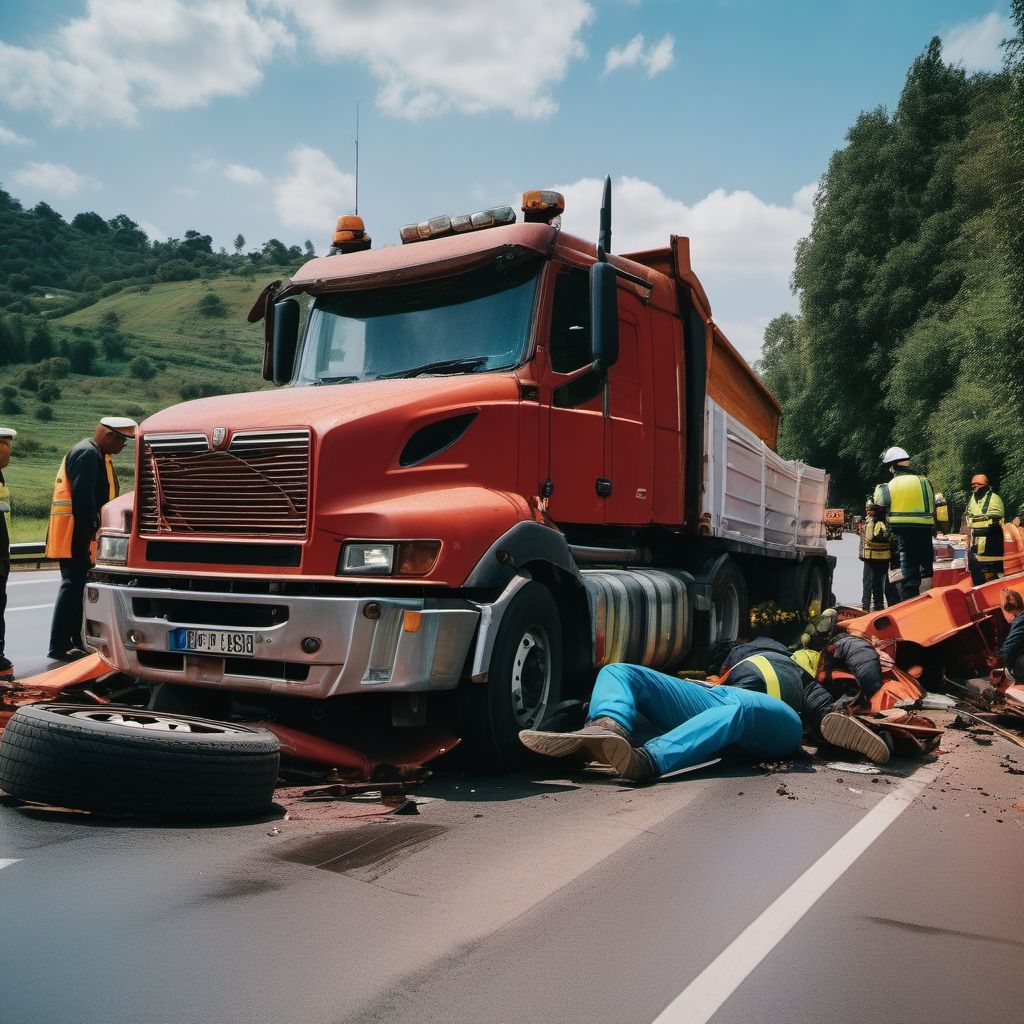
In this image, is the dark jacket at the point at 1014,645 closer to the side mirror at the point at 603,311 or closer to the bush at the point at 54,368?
the side mirror at the point at 603,311

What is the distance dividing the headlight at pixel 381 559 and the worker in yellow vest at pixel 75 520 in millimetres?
4748

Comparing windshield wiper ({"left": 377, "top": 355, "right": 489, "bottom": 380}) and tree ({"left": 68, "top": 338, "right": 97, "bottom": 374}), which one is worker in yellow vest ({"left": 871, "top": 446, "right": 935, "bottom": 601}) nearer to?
windshield wiper ({"left": 377, "top": 355, "right": 489, "bottom": 380})

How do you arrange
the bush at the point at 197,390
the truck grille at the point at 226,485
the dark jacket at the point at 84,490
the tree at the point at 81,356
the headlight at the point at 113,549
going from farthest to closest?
the tree at the point at 81,356 < the bush at the point at 197,390 < the dark jacket at the point at 84,490 < the headlight at the point at 113,549 < the truck grille at the point at 226,485

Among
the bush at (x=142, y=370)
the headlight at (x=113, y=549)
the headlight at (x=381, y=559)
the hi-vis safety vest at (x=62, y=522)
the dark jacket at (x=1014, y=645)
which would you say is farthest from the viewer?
the bush at (x=142, y=370)

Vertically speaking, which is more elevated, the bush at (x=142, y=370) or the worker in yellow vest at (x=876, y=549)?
the bush at (x=142, y=370)

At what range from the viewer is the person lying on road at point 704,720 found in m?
5.68

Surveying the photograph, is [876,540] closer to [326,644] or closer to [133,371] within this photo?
[326,644]

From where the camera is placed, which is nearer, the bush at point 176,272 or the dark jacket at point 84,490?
the dark jacket at point 84,490

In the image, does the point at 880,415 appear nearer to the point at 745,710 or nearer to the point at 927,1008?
the point at 745,710

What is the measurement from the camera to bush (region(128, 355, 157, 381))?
102m

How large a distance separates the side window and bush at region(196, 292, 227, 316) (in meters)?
138

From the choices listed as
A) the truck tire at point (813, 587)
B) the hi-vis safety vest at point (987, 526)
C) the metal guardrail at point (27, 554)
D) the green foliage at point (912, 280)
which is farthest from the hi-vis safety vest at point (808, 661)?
the green foliage at point (912, 280)

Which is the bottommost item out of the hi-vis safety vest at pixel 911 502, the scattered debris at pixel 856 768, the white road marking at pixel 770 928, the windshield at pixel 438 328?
the white road marking at pixel 770 928

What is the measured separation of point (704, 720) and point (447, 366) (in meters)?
2.47
